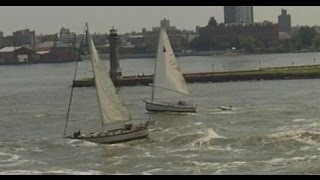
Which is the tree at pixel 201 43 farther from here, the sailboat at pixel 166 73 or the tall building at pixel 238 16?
the sailboat at pixel 166 73

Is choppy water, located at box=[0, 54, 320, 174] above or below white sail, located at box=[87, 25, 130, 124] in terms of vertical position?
below

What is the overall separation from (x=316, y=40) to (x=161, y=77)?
76195 millimetres

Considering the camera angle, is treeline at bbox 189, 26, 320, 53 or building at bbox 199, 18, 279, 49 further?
building at bbox 199, 18, 279, 49

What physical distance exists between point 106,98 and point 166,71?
7.33 metres

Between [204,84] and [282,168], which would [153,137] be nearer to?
[282,168]

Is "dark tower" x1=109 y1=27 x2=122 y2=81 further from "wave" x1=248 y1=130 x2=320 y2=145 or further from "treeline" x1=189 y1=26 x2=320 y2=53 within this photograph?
"treeline" x1=189 y1=26 x2=320 y2=53

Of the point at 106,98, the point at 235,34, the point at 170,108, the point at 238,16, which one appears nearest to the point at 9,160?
the point at 106,98

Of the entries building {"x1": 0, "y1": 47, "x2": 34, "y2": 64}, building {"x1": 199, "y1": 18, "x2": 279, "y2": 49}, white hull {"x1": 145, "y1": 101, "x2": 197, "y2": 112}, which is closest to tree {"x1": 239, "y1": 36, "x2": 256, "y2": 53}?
building {"x1": 199, "y1": 18, "x2": 279, "y2": 49}

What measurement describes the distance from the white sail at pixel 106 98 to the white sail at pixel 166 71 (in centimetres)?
699

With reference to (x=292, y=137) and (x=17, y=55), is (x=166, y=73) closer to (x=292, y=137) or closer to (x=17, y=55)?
(x=292, y=137)

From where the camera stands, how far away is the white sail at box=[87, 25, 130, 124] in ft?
48.3

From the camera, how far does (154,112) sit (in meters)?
21.3
